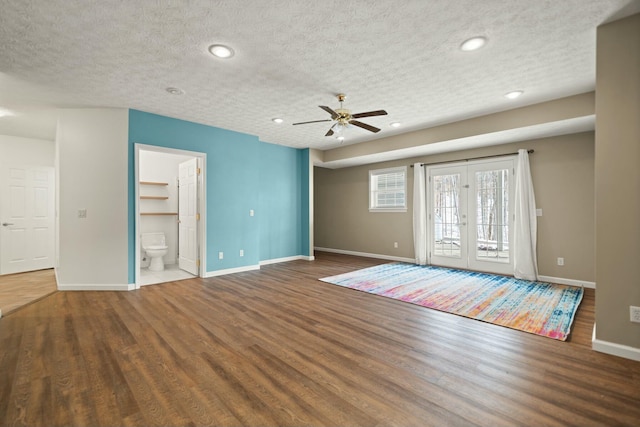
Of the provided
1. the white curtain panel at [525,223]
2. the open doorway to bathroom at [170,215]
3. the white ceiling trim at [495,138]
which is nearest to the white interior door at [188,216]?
the open doorway to bathroom at [170,215]

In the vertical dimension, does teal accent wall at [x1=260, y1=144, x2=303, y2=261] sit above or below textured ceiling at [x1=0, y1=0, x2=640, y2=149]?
below

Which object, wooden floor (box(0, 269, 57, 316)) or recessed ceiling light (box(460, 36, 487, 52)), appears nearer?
recessed ceiling light (box(460, 36, 487, 52))

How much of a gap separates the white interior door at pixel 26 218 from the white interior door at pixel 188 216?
264 centimetres

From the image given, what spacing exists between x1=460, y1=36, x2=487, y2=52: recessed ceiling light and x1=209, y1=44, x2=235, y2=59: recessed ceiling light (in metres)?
2.20

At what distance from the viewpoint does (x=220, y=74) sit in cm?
329

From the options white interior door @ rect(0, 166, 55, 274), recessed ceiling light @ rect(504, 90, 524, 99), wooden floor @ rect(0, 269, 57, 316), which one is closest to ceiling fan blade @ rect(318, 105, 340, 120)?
recessed ceiling light @ rect(504, 90, 524, 99)

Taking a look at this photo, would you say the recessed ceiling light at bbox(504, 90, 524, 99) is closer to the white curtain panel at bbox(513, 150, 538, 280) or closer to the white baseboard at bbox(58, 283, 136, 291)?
the white curtain panel at bbox(513, 150, 538, 280)

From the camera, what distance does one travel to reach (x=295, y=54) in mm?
2871

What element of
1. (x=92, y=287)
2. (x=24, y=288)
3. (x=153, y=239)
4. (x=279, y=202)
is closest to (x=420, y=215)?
(x=279, y=202)

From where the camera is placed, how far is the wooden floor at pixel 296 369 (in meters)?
1.73

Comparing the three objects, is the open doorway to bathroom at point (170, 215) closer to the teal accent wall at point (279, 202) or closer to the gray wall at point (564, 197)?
the teal accent wall at point (279, 202)

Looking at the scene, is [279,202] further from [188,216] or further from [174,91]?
[174,91]

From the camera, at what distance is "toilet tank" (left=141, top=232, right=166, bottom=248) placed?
6133 millimetres

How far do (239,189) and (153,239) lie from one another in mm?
2295
